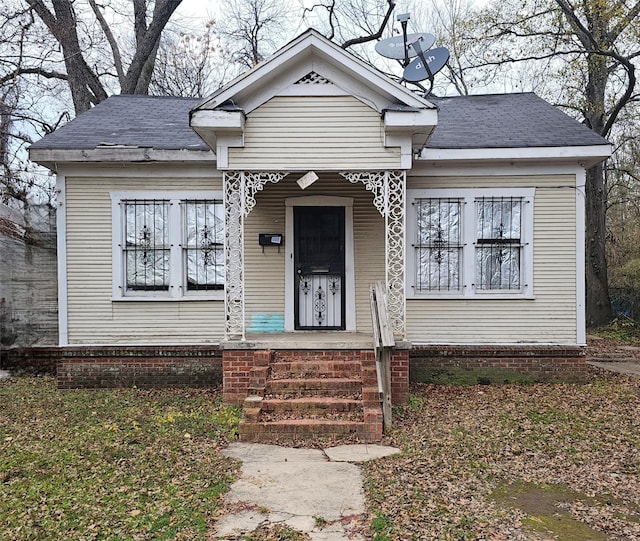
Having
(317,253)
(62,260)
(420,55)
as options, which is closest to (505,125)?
(420,55)

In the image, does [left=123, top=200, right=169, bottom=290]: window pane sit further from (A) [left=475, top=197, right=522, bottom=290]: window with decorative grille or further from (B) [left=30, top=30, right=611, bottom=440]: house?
(A) [left=475, top=197, right=522, bottom=290]: window with decorative grille

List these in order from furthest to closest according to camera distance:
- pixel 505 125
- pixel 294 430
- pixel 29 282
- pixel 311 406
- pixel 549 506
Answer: pixel 29 282, pixel 505 125, pixel 311 406, pixel 294 430, pixel 549 506

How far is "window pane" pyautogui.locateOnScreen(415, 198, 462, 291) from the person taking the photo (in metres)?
8.66

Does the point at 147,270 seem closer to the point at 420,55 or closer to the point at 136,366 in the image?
the point at 136,366

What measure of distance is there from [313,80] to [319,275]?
2946 mm

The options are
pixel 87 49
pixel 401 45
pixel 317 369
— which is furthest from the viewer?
pixel 87 49

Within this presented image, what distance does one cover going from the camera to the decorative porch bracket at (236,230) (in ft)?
24.0

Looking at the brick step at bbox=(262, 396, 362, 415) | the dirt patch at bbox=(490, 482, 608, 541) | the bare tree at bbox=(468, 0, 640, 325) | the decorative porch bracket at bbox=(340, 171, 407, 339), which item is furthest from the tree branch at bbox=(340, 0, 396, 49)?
the dirt patch at bbox=(490, 482, 608, 541)

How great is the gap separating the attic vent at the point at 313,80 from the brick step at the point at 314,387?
12.6ft

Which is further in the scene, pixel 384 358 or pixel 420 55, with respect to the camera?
pixel 420 55

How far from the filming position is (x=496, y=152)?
26.9ft

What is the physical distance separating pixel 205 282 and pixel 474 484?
537 centimetres

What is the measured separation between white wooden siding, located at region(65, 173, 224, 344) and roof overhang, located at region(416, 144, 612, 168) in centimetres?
386

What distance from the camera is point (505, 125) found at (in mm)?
9133
